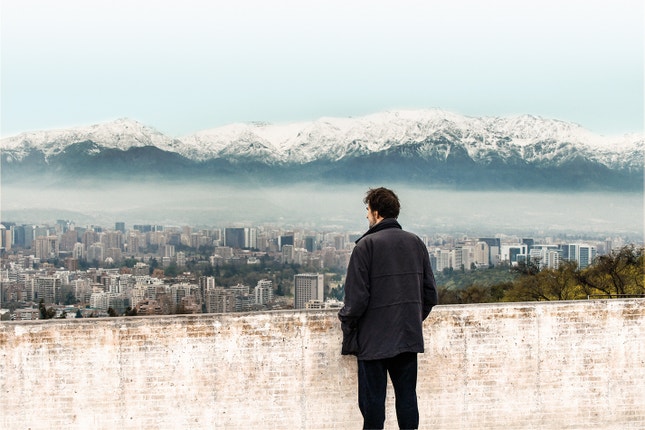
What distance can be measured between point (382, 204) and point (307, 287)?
4084 centimetres

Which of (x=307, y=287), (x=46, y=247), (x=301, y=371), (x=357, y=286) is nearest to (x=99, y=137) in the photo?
(x=46, y=247)

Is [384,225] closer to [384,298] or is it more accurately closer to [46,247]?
[384,298]

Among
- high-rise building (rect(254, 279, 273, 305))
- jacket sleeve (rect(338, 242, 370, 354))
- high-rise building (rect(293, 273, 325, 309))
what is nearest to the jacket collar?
jacket sleeve (rect(338, 242, 370, 354))

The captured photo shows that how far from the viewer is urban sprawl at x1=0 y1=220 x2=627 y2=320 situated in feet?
135

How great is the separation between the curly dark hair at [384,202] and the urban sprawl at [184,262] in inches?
1138

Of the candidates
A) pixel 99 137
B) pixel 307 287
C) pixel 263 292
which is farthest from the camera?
pixel 99 137

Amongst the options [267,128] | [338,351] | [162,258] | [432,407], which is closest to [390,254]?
[338,351]

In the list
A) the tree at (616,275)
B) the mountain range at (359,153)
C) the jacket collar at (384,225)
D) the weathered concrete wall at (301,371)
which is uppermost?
the mountain range at (359,153)

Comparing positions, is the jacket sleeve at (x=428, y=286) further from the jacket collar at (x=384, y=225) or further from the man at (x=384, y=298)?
the jacket collar at (x=384, y=225)

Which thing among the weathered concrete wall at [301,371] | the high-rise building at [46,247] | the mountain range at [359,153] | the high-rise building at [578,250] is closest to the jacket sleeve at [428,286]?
the weathered concrete wall at [301,371]

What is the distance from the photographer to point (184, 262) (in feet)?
169

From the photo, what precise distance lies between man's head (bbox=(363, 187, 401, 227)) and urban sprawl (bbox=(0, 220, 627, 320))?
28896 mm

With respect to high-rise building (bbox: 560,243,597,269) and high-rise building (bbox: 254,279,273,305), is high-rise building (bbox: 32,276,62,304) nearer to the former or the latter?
high-rise building (bbox: 254,279,273,305)

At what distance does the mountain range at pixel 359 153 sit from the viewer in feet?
260
